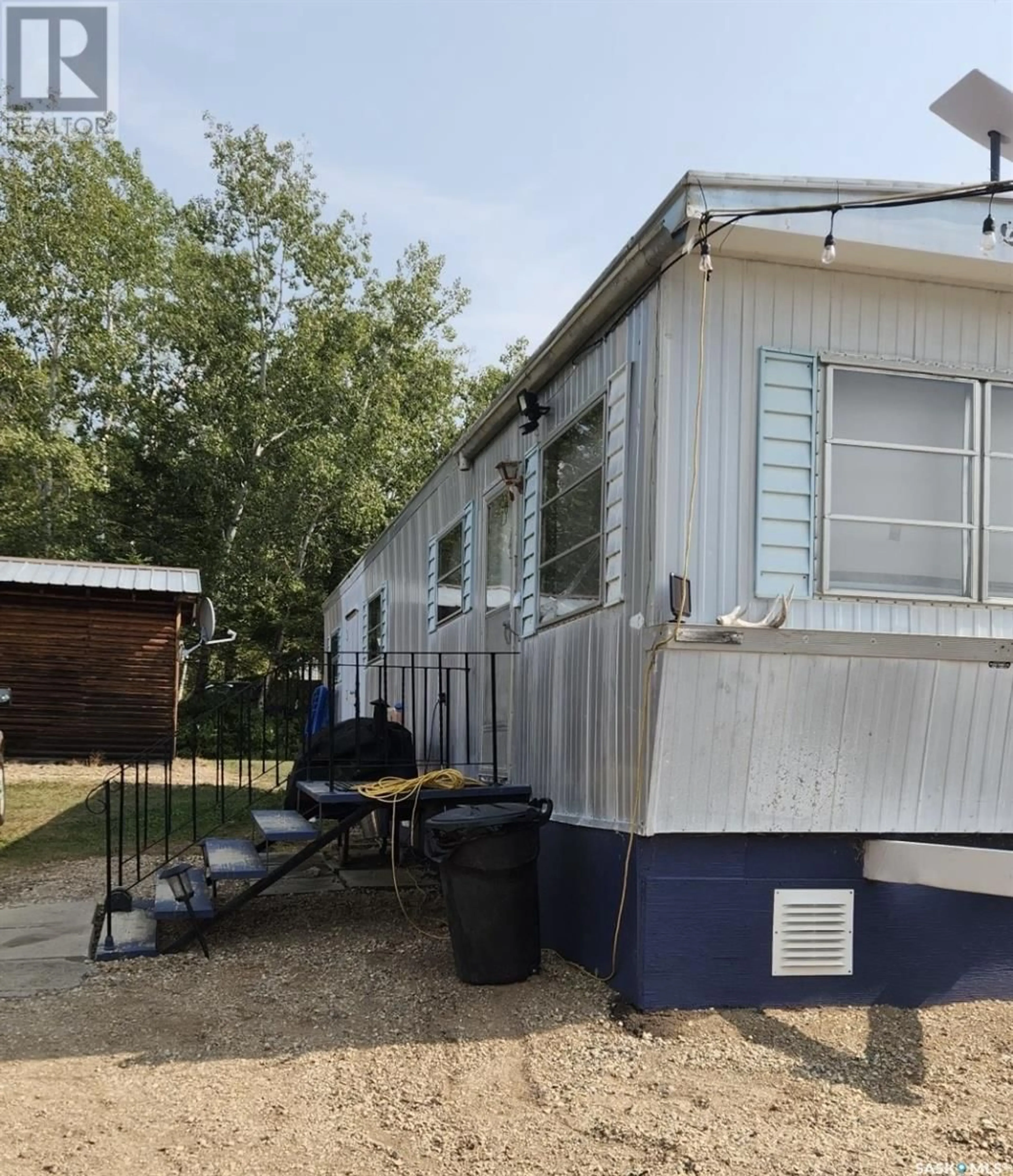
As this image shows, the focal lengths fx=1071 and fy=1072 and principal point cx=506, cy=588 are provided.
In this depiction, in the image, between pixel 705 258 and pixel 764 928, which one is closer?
pixel 705 258

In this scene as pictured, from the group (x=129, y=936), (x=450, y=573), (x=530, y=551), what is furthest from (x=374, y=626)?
(x=129, y=936)

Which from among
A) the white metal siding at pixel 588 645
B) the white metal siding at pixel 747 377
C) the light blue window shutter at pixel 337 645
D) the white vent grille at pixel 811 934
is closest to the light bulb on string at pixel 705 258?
the white metal siding at pixel 747 377

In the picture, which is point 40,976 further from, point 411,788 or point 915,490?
point 915,490

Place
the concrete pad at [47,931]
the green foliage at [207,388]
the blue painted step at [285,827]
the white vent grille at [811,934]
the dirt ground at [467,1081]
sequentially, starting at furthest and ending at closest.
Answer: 1. the green foliage at [207,388]
2. the blue painted step at [285,827]
3. the concrete pad at [47,931]
4. the white vent grille at [811,934]
5. the dirt ground at [467,1081]

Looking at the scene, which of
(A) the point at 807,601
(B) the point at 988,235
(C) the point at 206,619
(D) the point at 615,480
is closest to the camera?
(B) the point at 988,235

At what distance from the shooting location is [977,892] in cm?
424

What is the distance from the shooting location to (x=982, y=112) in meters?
4.22

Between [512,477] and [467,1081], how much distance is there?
3.73 m

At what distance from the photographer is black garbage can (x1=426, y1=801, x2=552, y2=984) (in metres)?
4.87

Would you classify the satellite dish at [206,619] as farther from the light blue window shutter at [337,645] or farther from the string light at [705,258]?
the string light at [705,258]

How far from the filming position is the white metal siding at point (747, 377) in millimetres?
4570

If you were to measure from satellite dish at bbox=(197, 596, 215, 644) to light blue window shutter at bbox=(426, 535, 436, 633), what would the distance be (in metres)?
7.72

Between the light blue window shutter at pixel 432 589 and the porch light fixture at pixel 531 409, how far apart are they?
282cm

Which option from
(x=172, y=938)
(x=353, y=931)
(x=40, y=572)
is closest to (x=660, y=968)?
(x=353, y=931)
